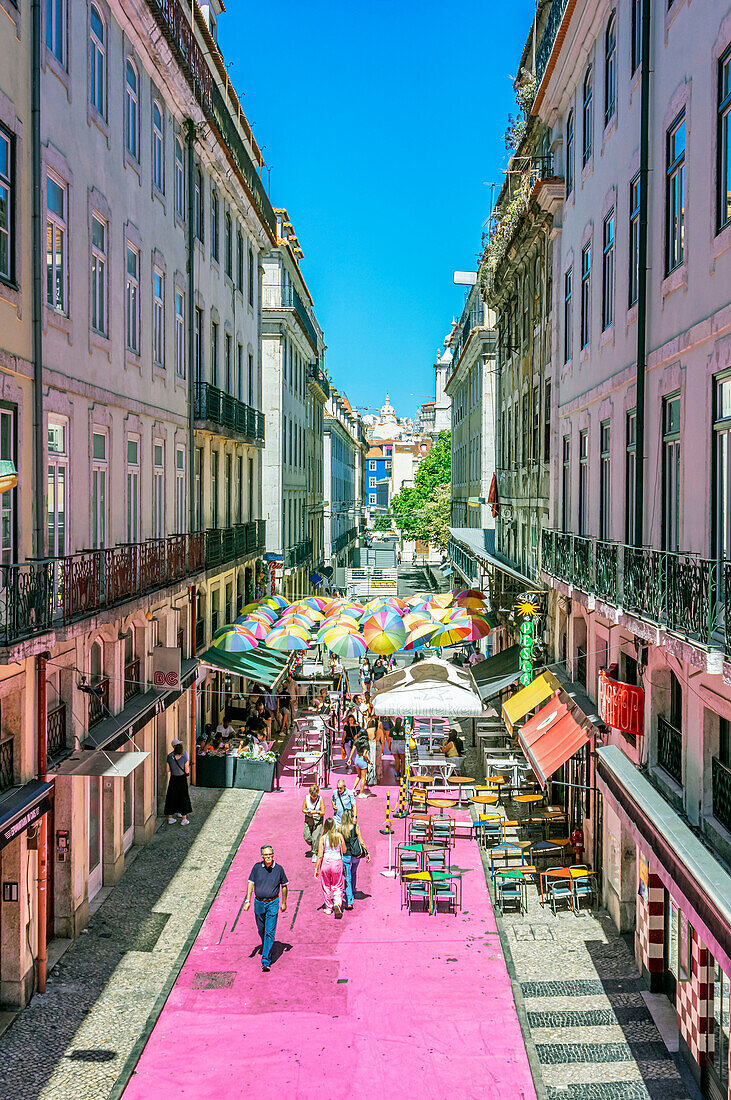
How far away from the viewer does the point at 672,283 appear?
12.5 meters

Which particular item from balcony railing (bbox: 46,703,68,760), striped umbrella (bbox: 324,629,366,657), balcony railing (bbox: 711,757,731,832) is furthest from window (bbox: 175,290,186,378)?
balcony railing (bbox: 711,757,731,832)

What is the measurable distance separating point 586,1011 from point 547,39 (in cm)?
2162

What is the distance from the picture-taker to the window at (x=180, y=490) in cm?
2344

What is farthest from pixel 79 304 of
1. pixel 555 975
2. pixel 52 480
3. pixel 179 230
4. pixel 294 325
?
pixel 294 325

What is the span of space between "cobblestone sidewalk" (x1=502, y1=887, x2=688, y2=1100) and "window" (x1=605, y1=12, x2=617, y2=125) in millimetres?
12669

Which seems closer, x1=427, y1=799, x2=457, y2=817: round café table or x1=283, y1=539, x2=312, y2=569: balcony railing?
x1=427, y1=799, x2=457, y2=817: round café table

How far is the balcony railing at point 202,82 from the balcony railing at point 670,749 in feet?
50.1

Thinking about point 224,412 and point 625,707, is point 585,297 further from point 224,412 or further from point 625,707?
point 224,412

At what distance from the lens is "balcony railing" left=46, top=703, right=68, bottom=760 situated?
1389cm

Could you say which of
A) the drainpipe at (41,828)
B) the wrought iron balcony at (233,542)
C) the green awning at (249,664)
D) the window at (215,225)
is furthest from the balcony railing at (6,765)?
the window at (215,225)

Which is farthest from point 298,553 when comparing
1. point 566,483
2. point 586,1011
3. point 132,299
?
point 586,1011

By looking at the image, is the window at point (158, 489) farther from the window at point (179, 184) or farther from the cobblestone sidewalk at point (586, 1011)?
the cobblestone sidewalk at point (586, 1011)

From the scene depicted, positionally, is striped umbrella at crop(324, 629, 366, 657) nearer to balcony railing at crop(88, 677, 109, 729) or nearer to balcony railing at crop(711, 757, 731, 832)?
balcony railing at crop(88, 677, 109, 729)

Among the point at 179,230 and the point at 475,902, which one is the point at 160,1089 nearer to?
the point at 475,902
